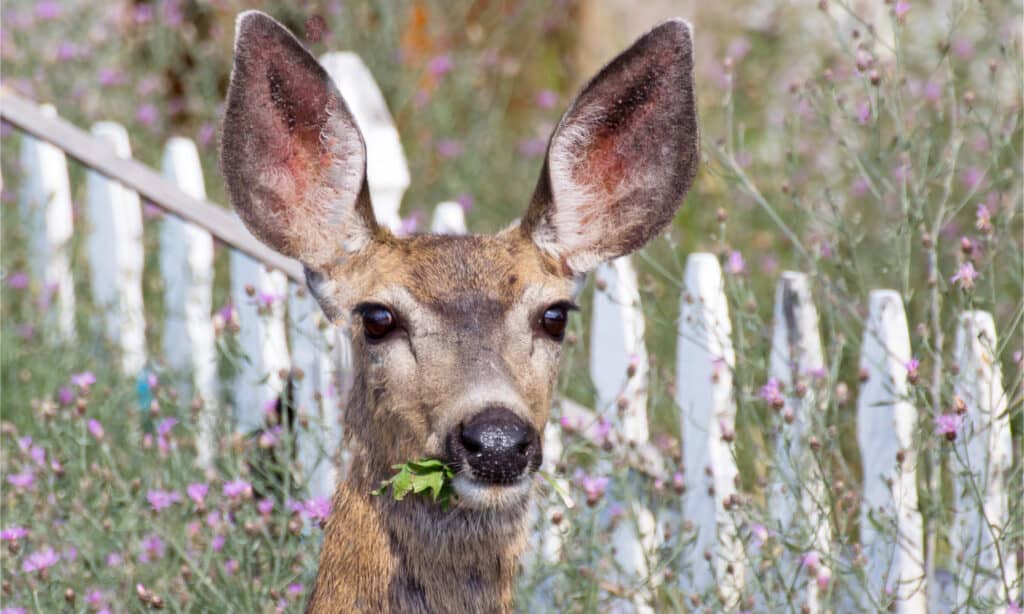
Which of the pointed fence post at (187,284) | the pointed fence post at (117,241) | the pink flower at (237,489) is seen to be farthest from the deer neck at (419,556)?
the pointed fence post at (117,241)

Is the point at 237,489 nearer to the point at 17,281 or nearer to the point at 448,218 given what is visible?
the point at 448,218

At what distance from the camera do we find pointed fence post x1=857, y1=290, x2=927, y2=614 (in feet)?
13.7

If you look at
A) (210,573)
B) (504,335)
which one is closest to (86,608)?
(210,573)

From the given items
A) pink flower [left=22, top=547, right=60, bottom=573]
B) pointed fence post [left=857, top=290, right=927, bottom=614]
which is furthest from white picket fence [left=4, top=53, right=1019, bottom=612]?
pink flower [left=22, top=547, right=60, bottom=573]

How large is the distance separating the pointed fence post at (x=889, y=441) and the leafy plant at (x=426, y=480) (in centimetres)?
142

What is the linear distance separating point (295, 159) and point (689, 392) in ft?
5.46

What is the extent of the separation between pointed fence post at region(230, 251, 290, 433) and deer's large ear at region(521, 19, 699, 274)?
150cm

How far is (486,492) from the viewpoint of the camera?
9.97ft

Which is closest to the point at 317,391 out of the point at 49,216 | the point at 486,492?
the point at 486,492

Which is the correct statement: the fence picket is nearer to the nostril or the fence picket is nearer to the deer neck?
the deer neck

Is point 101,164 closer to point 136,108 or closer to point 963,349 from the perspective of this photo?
point 136,108

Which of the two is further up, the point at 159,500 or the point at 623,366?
the point at 623,366

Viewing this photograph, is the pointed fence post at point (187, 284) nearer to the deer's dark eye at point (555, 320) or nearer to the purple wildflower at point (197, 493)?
the purple wildflower at point (197, 493)

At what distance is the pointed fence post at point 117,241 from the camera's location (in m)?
6.28
